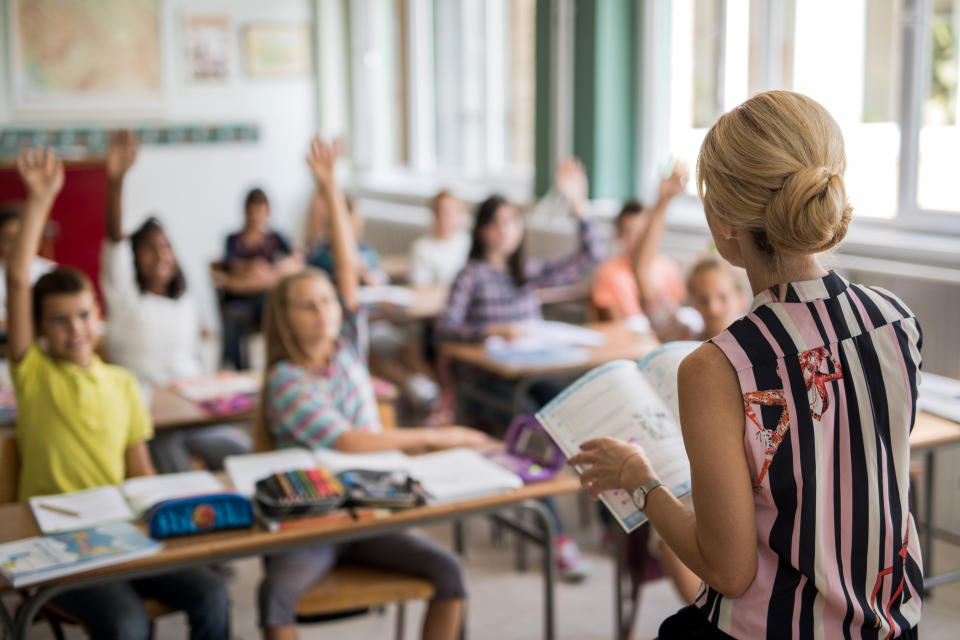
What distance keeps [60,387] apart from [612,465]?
1.57 meters

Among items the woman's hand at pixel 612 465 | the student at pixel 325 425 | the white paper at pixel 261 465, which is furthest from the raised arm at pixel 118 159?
the woman's hand at pixel 612 465

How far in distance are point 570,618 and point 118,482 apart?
1400mm

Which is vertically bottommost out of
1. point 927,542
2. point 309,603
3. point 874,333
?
point 927,542

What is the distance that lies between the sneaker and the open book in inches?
72.0

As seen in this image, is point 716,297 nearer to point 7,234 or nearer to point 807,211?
point 807,211

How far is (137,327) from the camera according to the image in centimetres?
358

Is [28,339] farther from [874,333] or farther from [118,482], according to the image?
[874,333]

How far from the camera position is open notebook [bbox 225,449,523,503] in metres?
2.15

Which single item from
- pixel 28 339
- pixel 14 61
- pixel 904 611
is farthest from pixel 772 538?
pixel 14 61

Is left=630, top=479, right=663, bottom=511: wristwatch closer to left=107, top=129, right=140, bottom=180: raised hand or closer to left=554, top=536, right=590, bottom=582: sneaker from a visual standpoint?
left=554, top=536, right=590, bottom=582: sneaker

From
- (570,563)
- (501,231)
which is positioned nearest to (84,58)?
(501,231)

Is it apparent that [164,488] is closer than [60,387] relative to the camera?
Yes

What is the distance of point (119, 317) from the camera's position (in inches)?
141

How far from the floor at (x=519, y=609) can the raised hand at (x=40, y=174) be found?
3.77 feet
